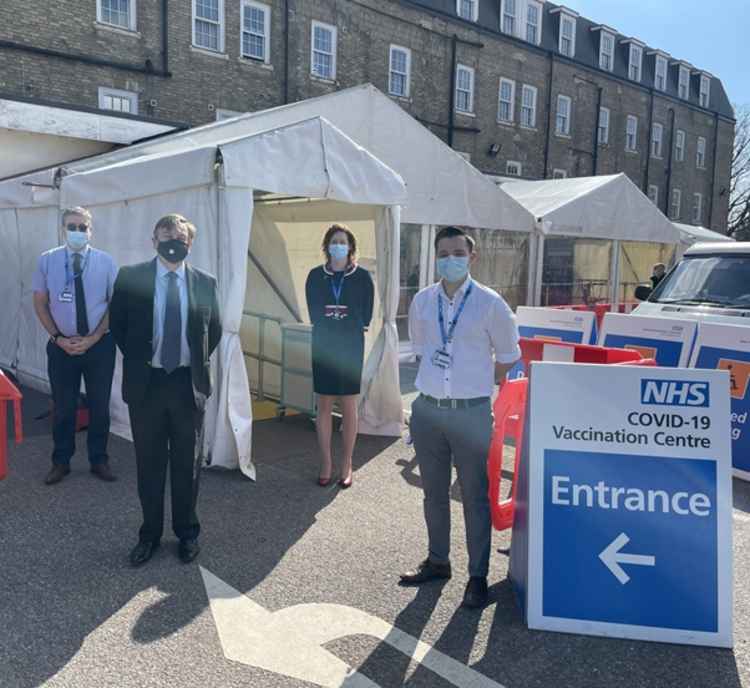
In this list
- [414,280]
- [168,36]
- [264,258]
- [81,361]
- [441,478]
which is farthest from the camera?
[168,36]

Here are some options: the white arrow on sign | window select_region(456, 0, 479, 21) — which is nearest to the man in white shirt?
the white arrow on sign

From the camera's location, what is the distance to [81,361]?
17.9ft

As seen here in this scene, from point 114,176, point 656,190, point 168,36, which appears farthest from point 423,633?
point 656,190

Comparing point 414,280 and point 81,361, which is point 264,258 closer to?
point 81,361

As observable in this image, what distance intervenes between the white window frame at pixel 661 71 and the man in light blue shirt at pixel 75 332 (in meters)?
34.4

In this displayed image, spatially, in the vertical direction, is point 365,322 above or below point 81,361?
above

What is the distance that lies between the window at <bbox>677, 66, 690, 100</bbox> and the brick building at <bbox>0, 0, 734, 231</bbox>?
0.27ft

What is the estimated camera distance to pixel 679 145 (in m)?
35.6

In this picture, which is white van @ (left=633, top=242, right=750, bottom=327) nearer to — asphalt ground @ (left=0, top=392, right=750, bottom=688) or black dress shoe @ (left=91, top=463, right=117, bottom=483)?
asphalt ground @ (left=0, top=392, right=750, bottom=688)

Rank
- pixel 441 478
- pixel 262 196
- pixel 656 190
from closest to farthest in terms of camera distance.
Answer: pixel 441 478 → pixel 262 196 → pixel 656 190

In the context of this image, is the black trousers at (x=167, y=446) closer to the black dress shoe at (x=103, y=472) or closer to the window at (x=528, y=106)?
the black dress shoe at (x=103, y=472)

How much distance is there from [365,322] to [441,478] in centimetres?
210

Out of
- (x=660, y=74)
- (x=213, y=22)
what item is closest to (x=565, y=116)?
(x=660, y=74)

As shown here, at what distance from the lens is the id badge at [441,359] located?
362cm
